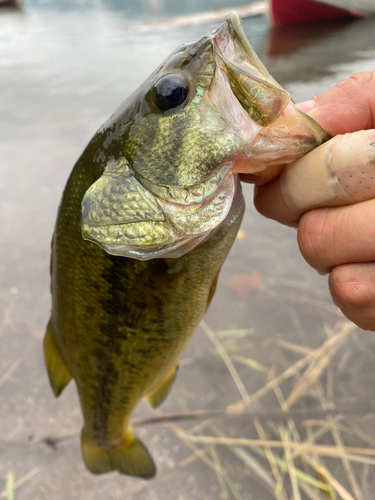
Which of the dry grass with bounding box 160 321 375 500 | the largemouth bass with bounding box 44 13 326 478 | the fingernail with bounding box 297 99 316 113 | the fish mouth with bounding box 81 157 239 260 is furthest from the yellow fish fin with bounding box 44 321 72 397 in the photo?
the fingernail with bounding box 297 99 316 113

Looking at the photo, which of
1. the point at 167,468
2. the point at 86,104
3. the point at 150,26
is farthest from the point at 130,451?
the point at 150,26

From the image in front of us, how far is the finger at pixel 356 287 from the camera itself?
72 centimetres

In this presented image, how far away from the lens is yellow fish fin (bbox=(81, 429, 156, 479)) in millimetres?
1248

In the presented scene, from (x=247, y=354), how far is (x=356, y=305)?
1.20m

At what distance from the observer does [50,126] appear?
405 cm

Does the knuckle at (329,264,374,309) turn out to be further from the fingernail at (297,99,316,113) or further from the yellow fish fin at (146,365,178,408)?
the yellow fish fin at (146,365,178,408)

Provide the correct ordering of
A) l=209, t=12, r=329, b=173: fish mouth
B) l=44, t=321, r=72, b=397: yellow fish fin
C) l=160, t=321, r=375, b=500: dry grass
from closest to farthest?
l=209, t=12, r=329, b=173: fish mouth → l=44, t=321, r=72, b=397: yellow fish fin → l=160, t=321, r=375, b=500: dry grass

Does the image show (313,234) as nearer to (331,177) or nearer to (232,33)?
(331,177)

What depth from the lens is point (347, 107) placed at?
2.40ft

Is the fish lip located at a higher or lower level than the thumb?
higher

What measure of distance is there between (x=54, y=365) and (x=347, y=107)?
1.12 meters

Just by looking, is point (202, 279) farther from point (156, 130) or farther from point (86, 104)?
point (86, 104)

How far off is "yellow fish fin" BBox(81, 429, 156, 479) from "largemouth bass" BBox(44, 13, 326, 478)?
0.62m

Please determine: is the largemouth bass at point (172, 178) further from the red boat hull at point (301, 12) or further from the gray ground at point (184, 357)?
the red boat hull at point (301, 12)
